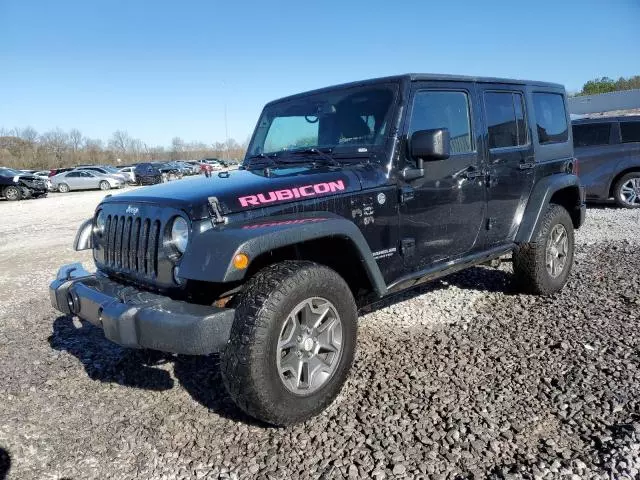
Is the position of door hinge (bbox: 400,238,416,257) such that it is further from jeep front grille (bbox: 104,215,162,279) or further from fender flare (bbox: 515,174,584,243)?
jeep front grille (bbox: 104,215,162,279)

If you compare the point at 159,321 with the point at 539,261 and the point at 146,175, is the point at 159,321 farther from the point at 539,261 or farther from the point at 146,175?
the point at 146,175

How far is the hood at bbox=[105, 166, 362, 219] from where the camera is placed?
275cm

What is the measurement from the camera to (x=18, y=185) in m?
21.6

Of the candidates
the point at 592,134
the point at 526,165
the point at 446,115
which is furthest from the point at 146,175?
the point at 446,115

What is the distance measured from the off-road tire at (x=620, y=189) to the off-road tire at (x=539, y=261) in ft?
19.3

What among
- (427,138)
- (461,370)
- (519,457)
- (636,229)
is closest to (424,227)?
(427,138)

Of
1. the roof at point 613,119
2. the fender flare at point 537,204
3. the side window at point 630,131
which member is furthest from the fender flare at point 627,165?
the fender flare at point 537,204

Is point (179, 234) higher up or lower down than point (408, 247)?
higher up

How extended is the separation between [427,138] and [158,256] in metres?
1.83

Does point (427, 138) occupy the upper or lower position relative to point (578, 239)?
upper

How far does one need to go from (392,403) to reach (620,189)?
29.2 ft

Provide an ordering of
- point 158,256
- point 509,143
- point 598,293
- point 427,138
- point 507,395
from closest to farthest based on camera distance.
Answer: point 158,256
point 507,395
point 427,138
point 509,143
point 598,293

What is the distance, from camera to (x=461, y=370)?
3367mm

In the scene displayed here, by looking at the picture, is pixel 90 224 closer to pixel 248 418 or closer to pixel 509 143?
pixel 248 418
